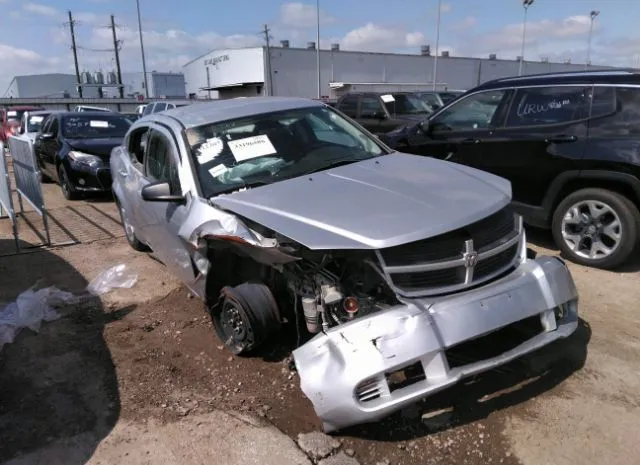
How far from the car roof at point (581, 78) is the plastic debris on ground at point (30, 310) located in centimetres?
518

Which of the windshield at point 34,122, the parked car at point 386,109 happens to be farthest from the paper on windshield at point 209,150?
the windshield at point 34,122

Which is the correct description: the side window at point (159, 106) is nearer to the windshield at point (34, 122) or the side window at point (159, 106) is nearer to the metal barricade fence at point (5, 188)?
the windshield at point (34, 122)

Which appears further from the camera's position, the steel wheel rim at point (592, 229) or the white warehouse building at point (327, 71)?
the white warehouse building at point (327, 71)

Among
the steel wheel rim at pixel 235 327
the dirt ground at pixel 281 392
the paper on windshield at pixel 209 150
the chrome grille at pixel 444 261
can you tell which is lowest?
the dirt ground at pixel 281 392

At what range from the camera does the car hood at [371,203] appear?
279 centimetres

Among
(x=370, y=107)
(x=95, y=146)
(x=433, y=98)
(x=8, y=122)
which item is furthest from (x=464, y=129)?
(x=8, y=122)

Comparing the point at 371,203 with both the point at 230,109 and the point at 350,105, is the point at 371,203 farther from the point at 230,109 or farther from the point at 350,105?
the point at 350,105

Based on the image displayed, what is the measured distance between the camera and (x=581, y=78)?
5.16 meters

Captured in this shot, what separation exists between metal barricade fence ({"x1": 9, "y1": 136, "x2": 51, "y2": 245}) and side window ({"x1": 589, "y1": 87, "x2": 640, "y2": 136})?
20.7 ft

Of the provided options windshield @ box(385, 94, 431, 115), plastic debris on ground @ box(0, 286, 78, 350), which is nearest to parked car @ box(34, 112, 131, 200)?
plastic debris on ground @ box(0, 286, 78, 350)

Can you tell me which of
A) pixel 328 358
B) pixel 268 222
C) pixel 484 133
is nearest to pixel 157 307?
pixel 268 222

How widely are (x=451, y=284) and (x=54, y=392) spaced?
2.67m

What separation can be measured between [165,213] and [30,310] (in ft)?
5.11

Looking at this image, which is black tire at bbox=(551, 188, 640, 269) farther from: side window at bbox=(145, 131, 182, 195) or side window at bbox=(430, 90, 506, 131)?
side window at bbox=(145, 131, 182, 195)
